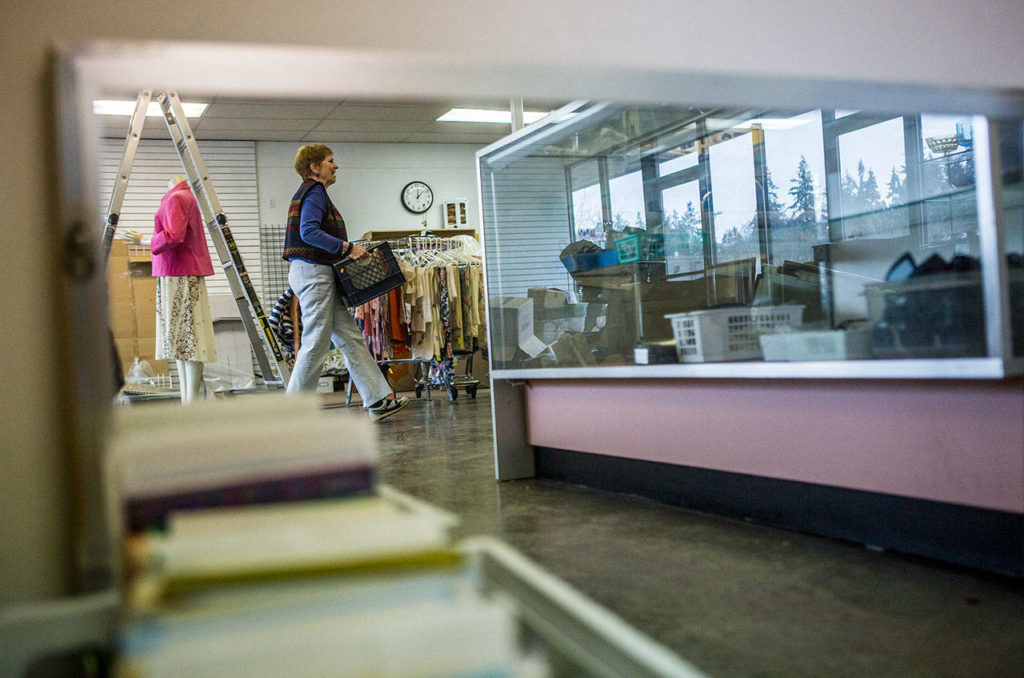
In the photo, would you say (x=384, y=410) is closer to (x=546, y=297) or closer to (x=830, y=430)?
(x=546, y=297)

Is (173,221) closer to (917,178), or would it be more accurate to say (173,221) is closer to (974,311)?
(917,178)

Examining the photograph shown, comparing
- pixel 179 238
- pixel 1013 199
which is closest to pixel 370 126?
pixel 179 238

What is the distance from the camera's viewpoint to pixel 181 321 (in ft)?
16.6

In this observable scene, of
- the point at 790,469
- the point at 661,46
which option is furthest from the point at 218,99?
the point at 661,46

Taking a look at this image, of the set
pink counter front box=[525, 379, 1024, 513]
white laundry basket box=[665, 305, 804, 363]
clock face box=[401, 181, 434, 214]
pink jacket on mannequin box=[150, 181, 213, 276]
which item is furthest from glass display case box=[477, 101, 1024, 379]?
clock face box=[401, 181, 434, 214]

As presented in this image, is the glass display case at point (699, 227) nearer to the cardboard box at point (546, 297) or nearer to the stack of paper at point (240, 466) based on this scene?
the cardboard box at point (546, 297)

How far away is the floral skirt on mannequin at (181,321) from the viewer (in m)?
5.03

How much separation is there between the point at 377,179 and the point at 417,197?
537mm

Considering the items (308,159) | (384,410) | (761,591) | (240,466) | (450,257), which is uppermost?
(308,159)

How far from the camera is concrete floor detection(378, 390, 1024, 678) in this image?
1688 mm

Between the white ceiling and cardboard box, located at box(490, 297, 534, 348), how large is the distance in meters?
5.21

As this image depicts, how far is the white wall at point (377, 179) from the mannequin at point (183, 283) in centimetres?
→ 563

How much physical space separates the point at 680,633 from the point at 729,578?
16.1 inches

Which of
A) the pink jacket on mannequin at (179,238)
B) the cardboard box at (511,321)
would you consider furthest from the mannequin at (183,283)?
the cardboard box at (511,321)
